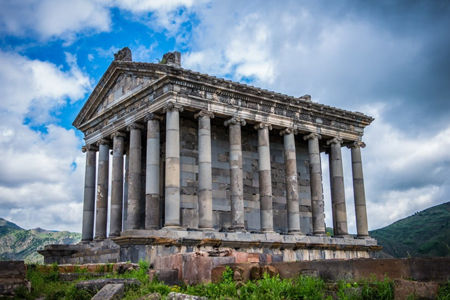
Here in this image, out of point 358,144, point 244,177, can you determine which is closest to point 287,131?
point 244,177

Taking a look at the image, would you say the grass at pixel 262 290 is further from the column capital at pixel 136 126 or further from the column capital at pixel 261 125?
the column capital at pixel 261 125

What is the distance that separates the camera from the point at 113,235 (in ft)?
79.2

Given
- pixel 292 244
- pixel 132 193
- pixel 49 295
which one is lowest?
pixel 49 295

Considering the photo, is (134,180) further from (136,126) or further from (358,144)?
(358,144)

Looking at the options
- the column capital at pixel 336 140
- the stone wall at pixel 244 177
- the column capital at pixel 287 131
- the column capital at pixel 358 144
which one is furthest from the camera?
the column capital at pixel 358 144

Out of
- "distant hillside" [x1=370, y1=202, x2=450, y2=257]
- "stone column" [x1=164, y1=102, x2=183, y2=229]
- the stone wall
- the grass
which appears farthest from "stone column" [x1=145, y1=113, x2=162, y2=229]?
"distant hillside" [x1=370, y1=202, x2=450, y2=257]

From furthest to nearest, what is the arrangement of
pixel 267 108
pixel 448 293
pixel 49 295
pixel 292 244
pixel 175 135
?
pixel 267 108 < pixel 292 244 < pixel 175 135 < pixel 49 295 < pixel 448 293

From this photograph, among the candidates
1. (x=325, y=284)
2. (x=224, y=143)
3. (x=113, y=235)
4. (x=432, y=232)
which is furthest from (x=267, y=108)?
(x=432, y=232)

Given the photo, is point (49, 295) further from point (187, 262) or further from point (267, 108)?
point (267, 108)

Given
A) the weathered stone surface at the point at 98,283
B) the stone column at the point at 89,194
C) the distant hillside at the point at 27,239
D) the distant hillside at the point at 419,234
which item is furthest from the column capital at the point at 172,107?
the distant hillside at the point at 27,239

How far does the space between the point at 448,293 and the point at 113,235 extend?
1820cm

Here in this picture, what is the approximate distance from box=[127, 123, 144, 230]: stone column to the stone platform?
1.41 meters

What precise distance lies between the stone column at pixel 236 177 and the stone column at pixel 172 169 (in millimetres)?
2918

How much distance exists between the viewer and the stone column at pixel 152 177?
21688 millimetres
